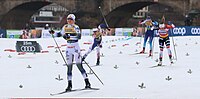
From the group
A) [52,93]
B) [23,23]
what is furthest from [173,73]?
[23,23]

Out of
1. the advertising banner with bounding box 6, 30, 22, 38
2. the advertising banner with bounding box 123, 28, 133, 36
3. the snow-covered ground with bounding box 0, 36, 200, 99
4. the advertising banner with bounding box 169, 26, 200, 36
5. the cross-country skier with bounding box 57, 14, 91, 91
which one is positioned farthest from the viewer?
the advertising banner with bounding box 123, 28, 133, 36

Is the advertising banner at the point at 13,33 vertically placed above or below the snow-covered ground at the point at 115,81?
above

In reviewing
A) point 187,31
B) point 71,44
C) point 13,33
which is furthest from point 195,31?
point 71,44

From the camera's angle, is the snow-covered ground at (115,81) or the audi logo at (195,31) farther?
the audi logo at (195,31)

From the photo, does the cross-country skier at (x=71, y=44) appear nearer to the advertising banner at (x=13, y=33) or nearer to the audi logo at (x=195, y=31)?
the audi logo at (x=195, y=31)

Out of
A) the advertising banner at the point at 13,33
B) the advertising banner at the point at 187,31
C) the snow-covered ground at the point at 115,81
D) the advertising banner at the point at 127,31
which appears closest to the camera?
the snow-covered ground at the point at 115,81

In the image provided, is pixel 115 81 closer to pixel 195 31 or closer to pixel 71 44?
pixel 71 44

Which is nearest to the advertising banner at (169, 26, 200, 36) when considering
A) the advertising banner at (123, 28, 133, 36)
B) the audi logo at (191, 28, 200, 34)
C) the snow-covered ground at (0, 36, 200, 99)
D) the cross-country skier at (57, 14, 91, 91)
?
the audi logo at (191, 28, 200, 34)

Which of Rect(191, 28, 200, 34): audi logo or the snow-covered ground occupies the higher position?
Rect(191, 28, 200, 34): audi logo

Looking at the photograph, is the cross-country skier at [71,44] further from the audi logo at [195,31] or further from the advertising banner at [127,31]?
the advertising banner at [127,31]

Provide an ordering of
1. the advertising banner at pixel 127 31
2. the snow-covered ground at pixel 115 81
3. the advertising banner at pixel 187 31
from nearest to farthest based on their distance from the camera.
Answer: the snow-covered ground at pixel 115 81
the advertising banner at pixel 187 31
the advertising banner at pixel 127 31

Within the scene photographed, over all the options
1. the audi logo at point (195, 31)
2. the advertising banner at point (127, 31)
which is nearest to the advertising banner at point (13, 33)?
the advertising banner at point (127, 31)

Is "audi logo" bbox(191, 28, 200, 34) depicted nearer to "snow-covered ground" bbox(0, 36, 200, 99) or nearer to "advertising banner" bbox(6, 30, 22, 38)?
"advertising banner" bbox(6, 30, 22, 38)

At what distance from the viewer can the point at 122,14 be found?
72500 mm
